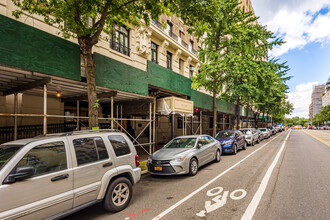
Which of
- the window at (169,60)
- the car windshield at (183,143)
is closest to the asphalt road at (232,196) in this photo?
the car windshield at (183,143)

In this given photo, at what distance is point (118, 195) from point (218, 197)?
2579 millimetres

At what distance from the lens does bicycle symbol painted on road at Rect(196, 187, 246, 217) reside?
4301mm

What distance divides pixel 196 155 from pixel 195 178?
0.98m

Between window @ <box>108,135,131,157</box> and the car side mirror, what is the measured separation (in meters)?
1.84

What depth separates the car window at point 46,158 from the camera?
3174mm

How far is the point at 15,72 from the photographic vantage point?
577cm

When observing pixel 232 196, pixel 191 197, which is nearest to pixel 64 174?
pixel 191 197

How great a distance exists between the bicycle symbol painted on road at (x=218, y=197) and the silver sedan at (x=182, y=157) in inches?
61.2

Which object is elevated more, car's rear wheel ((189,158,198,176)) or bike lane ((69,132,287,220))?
car's rear wheel ((189,158,198,176))

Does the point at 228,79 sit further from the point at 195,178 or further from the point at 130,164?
the point at 130,164

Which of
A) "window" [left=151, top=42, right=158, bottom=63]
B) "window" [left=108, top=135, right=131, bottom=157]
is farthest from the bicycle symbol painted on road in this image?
"window" [left=151, top=42, right=158, bottom=63]

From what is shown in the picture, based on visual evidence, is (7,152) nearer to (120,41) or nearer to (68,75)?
(68,75)

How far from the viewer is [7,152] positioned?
3.26 metres

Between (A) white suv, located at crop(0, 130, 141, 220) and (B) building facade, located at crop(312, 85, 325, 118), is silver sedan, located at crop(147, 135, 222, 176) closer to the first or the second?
(A) white suv, located at crop(0, 130, 141, 220)
